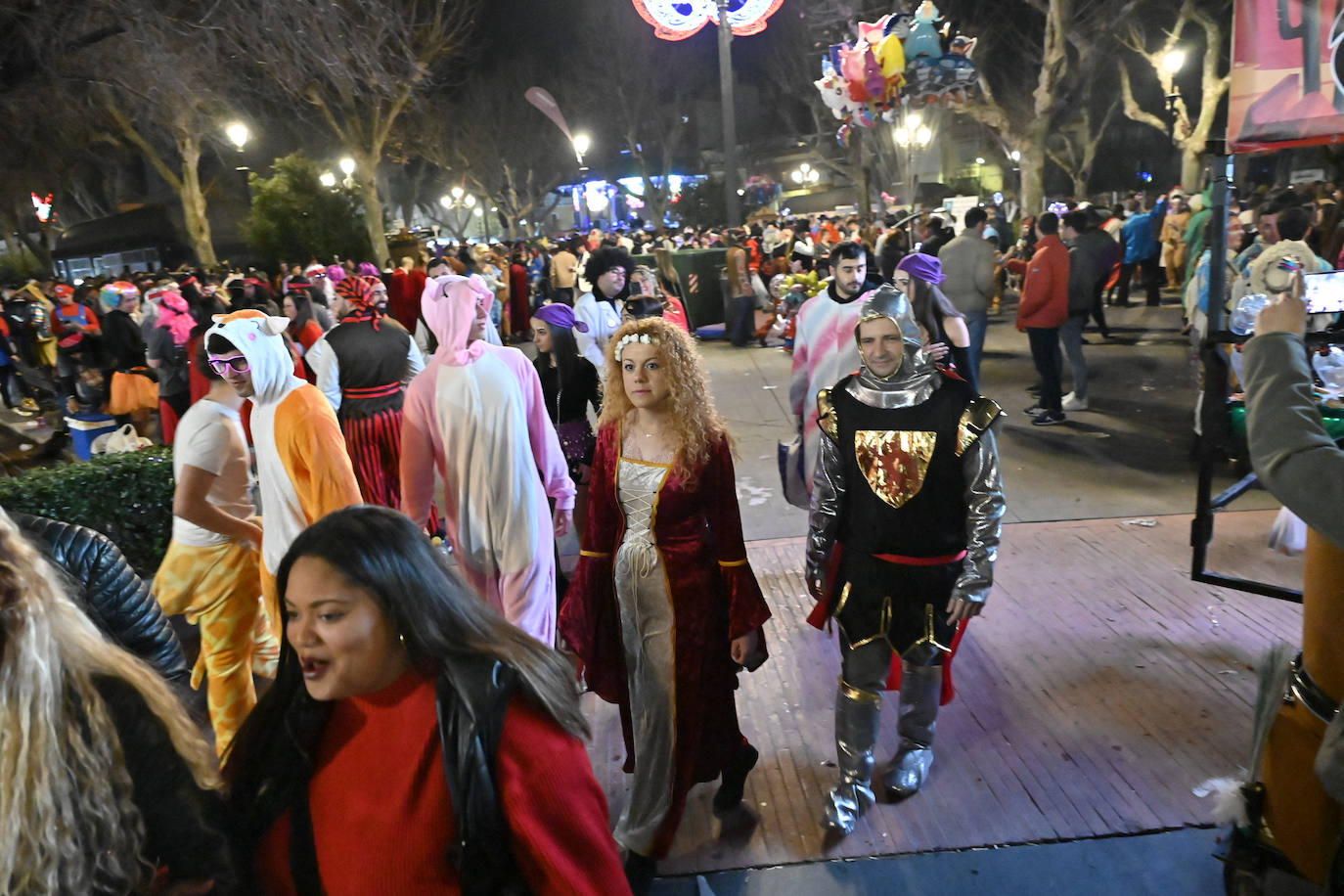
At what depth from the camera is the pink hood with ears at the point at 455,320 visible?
394 cm

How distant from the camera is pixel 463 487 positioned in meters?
3.89

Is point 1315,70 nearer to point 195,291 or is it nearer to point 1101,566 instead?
point 1101,566

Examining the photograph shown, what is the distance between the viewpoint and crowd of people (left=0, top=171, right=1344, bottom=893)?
154 centimetres

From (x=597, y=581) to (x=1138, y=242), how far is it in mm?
15052

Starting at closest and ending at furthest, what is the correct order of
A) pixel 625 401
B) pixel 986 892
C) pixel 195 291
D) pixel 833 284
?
pixel 986 892 < pixel 625 401 < pixel 833 284 < pixel 195 291

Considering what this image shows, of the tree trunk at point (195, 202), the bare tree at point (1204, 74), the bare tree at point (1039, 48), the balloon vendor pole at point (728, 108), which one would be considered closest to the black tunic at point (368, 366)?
the balloon vendor pole at point (728, 108)

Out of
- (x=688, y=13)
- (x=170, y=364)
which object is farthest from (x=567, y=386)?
(x=688, y=13)

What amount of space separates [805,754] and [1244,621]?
267cm

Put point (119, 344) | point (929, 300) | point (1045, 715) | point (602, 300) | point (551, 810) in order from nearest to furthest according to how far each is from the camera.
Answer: point (551, 810) < point (1045, 715) < point (929, 300) < point (602, 300) < point (119, 344)

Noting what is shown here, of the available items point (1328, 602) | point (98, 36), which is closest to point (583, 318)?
point (98, 36)

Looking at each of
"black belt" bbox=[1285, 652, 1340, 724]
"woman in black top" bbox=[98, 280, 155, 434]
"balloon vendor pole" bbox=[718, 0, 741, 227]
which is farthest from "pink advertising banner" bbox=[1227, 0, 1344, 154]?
"woman in black top" bbox=[98, 280, 155, 434]

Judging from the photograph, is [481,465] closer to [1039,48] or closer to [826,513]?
[826,513]

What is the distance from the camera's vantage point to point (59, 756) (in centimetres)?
146

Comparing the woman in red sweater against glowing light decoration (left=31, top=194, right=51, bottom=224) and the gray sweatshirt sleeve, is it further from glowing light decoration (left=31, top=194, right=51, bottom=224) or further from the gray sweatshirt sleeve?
glowing light decoration (left=31, top=194, right=51, bottom=224)
